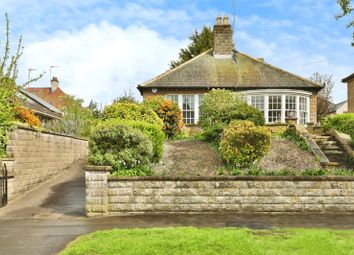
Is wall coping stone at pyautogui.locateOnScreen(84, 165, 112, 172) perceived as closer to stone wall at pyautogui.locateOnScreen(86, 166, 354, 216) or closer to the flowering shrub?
stone wall at pyautogui.locateOnScreen(86, 166, 354, 216)

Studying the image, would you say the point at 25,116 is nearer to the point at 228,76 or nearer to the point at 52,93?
the point at 228,76

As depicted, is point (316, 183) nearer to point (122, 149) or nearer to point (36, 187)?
point (122, 149)

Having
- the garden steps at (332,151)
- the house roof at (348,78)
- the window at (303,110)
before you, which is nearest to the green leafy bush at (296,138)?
the garden steps at (332,151)

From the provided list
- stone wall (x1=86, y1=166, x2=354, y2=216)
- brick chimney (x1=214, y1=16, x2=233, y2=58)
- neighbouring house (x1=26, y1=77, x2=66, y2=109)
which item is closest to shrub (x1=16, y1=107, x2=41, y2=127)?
stone wall (x1=86, y1=166, x2=354, y2=216)

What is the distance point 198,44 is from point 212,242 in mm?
35894

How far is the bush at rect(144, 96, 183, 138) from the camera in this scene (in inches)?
742

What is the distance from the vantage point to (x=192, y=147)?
16188mm

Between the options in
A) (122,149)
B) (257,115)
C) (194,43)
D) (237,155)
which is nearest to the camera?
(122,149)

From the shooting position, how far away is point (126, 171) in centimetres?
1138

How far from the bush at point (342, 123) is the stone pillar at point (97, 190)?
13.0 meters

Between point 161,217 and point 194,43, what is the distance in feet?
111

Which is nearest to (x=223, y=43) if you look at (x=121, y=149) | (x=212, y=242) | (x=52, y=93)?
(x=121, y=149)

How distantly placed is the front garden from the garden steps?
895mm

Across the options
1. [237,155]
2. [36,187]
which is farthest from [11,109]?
[237,155]
